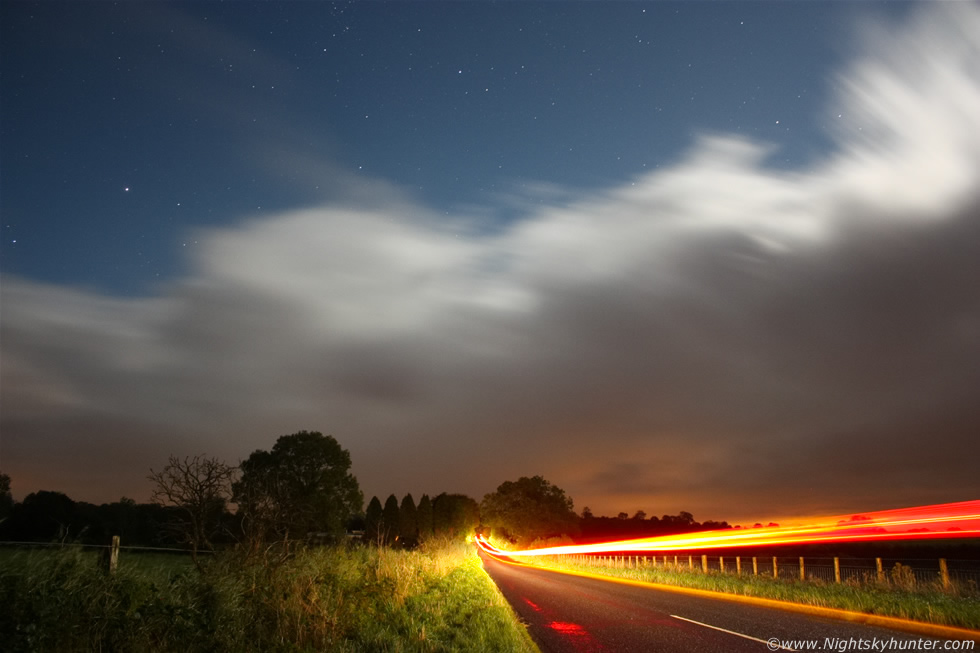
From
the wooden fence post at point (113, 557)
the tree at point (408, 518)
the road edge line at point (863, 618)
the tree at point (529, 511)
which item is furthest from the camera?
the tree at point (529, 511)

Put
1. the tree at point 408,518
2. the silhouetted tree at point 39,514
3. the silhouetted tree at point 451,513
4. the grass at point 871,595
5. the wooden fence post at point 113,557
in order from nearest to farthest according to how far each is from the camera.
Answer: the wooden fence post at point 113,557, the grass at point 871,595, the silhouetted tree at point 39,514, the tree at point 408,518, the silhouetted tree at point 451,513

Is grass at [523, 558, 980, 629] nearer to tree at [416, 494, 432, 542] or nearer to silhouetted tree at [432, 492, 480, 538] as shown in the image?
tree at [416, 494, 432, 542]

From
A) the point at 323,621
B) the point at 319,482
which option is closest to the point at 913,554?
the point at 319,482

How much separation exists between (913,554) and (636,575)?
172 feet

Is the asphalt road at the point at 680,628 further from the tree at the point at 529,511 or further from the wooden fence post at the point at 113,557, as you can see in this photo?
the tree at the point at 529,511

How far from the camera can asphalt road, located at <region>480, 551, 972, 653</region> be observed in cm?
1145

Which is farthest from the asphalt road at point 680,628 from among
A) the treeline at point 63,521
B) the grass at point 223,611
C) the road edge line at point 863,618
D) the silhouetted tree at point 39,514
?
the silhouetted tree at point 39,514

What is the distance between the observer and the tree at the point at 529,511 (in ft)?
425

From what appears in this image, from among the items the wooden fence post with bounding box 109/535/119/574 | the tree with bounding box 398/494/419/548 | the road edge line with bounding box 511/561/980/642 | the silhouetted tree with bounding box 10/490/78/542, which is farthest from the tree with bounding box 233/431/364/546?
the wooden fence post with bounding box 109/535/119/574

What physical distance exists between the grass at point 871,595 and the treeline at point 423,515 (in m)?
67.4

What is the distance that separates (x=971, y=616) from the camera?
44.1 feet

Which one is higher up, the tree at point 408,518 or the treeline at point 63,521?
the treeline at point 63,521

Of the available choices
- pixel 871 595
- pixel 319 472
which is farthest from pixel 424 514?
pixel 871 595

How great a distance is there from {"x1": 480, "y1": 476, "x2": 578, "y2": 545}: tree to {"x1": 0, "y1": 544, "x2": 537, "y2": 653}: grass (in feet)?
383
